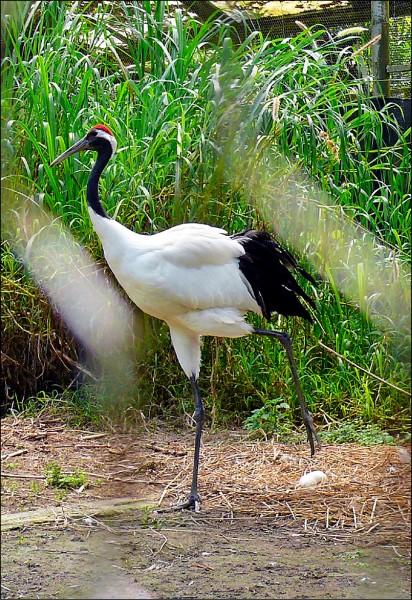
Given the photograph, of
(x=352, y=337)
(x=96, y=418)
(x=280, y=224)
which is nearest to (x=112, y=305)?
(x=96, y=418)

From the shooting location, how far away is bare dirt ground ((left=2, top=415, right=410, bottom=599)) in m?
1.83

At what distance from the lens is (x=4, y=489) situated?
2564 mm

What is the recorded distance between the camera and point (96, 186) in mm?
2631

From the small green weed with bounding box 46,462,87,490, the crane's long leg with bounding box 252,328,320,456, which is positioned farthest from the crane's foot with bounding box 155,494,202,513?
the crane's long leg with bounding box 252,328,320,456

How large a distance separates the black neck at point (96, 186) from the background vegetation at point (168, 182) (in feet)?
0.98

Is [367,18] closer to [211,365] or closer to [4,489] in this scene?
[211,365]

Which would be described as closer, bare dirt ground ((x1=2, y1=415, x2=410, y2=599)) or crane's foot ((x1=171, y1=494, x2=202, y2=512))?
bare dirt ground ((x1=2, y1=415, x2=410, y2=599))

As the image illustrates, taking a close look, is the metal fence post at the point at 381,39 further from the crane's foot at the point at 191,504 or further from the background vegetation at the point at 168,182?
the crane's foot at the point at 191,504

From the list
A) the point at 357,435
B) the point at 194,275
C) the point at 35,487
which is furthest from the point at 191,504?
the point at 357,435

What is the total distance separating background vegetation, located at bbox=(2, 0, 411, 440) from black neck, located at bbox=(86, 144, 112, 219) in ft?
0.98

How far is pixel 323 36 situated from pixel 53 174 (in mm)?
1085

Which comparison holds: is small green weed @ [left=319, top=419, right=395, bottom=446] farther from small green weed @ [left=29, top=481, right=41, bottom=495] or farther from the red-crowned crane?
small green weed @ [left=29, top=481, right=41, bottom=495]

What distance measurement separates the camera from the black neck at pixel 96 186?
2605 millimetres

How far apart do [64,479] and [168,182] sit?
3.58 ft
